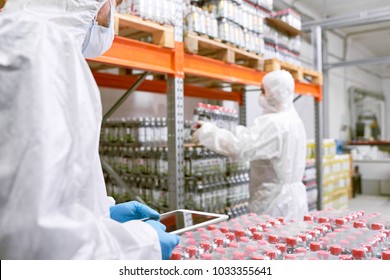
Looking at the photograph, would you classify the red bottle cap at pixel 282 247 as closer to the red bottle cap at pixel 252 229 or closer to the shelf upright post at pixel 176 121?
the red bottle cap at pixel 252 229

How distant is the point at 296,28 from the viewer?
225 inches

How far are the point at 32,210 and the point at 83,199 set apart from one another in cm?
17

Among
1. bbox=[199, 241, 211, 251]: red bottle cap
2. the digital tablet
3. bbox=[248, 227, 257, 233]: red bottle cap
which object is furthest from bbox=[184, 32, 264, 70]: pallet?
bbox=[199, 241, 211, 251]: red bottle cap

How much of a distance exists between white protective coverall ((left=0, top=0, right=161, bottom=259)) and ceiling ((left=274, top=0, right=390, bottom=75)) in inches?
283

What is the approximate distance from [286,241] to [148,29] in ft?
6.80

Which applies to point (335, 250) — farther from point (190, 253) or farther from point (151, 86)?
point (151, 86)

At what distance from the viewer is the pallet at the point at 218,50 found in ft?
11.5

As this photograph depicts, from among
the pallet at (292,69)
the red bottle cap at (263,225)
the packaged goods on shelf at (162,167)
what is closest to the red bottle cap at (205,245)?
the red bottle cap at (263,225)

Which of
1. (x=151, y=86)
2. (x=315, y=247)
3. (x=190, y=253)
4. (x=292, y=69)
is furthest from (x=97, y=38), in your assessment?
(x=292, y=69)

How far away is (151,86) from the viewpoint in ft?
15.7

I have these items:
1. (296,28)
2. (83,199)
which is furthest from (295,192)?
(83,199)

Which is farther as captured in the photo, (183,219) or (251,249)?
(183,219)

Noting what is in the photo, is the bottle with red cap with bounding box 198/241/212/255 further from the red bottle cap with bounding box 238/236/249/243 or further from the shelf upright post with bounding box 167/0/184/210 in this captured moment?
the shelf upright post with bounding box 167/0/184/210

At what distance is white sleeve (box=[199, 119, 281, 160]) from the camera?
12.1 feet
